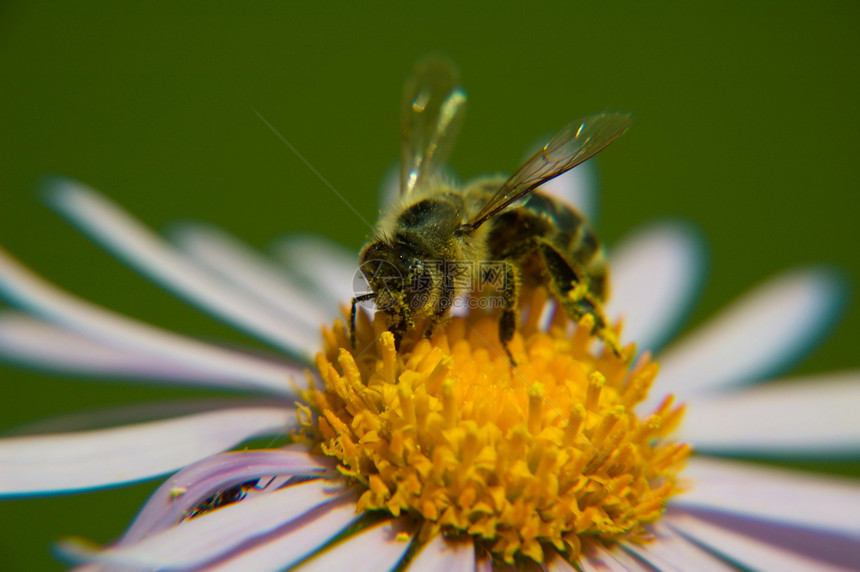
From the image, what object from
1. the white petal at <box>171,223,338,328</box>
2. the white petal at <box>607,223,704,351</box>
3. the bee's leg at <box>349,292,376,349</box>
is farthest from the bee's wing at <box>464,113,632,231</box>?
the white petal at <box>607,223,704,351</box>

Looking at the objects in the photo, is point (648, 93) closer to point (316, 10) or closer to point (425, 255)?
point (316, 10)

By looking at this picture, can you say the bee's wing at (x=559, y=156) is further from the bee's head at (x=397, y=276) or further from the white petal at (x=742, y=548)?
the white petal at (x=742, y=548)

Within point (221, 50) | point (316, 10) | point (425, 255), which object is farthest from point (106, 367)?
point (316, 10)

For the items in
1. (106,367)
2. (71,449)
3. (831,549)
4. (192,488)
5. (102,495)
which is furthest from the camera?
(102,495)

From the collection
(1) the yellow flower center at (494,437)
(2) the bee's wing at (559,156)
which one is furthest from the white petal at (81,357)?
(2) the bee's wing at (559,156)

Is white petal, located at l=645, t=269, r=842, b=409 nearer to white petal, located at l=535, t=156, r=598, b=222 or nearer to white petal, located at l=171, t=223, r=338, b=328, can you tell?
white petal, located at l=535, t=156, r=598, b=222

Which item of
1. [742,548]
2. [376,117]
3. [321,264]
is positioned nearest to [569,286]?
[742,548]
